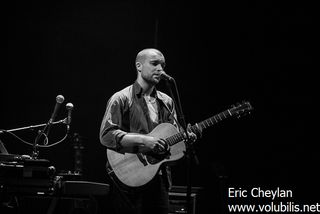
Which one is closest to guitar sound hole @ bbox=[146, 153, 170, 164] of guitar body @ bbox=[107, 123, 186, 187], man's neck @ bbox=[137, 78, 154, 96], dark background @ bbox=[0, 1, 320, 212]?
guitar body @ bbox=[107, 123, 186, 187]

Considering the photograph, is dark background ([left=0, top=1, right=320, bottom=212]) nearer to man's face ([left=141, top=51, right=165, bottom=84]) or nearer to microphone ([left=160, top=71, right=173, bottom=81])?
man's face ([left=141, top=51, right=165, bottom=84])

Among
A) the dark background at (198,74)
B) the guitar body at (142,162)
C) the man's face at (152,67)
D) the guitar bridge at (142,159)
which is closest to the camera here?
the guitar body at (142,162)

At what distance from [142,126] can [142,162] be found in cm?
27

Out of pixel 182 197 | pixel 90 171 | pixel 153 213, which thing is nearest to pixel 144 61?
pixel 153 213

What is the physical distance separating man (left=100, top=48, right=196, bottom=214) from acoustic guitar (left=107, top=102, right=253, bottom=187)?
5cm

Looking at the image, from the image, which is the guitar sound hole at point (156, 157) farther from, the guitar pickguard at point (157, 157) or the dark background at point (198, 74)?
the dark background at point (198, 74)

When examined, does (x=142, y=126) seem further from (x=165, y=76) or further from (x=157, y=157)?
(x=165, y=76)

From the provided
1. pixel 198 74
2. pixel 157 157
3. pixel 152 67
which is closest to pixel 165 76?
pixel 152 67

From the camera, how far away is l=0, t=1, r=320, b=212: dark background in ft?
16.9

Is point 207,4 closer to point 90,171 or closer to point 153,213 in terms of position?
point 90,171

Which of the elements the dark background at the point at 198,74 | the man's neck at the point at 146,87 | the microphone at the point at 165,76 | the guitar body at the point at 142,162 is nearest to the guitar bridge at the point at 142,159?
the guitar body at the point at 142,162

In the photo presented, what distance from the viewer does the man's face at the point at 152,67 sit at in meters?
3.12

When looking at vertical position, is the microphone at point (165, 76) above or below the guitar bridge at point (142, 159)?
above

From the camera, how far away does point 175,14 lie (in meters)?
5.62
